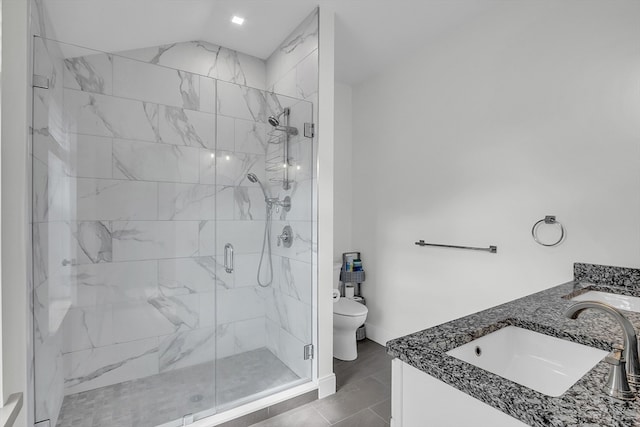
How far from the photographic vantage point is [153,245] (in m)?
1.82

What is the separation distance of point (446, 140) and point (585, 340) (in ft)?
5.90

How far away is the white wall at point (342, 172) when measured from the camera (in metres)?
3.33

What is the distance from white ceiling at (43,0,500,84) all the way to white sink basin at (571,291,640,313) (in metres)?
1.84

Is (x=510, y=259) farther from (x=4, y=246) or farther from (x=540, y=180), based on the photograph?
(x=4, y=246)

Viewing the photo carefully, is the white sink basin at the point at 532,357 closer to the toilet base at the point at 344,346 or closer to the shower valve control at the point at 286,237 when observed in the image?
the shower valve control at the point at 286,237

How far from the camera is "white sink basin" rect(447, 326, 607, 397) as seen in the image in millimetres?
923

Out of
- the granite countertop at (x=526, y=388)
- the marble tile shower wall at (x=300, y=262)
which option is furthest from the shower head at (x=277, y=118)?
the granite countertop at (x=526, y=388)

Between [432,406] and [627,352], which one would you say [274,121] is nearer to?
[432,406]

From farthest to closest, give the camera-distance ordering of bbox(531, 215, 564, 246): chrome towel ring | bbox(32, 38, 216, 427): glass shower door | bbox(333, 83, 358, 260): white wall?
bbox(333, 83, 358, 260): white wall < bbox(531, 215, 564, 246): chrome towel ring < bbox(32, 38, 216, 427): glass shower door

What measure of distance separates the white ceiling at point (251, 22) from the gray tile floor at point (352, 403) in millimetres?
2418

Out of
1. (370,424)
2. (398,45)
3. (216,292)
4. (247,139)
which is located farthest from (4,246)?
(398,45)

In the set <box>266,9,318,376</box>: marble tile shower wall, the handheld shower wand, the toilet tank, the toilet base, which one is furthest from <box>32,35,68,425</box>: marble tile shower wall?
the toilet tank

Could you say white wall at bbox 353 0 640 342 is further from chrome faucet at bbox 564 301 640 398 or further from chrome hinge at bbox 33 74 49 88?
chrome hinge at bbox 33 74 49 88

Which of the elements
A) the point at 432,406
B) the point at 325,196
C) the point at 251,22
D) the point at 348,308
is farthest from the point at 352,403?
the point at 251,22
